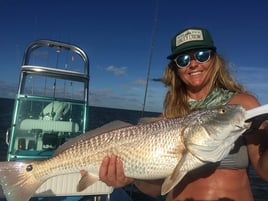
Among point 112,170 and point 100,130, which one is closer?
point 112,170

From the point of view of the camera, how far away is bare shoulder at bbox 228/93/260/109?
12.0 feet

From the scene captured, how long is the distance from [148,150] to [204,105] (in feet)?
3.08

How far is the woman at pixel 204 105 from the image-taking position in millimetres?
3600

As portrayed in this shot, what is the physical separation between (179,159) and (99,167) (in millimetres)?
1039

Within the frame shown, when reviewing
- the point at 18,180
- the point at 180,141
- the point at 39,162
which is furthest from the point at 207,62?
the point at 18,180

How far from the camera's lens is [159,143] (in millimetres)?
3711

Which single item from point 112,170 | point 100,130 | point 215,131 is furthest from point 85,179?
point 215,131

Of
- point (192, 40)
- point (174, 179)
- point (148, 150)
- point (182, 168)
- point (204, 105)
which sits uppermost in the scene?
point (192, 40)

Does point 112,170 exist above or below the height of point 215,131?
below

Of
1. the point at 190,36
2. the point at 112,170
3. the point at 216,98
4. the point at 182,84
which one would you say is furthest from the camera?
the point at 182,84

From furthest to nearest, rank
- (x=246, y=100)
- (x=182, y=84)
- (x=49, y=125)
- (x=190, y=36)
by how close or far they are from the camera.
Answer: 1. (x=49, y=125)
2. (x=182, y=84)
3. (x=190, y=36)
4. (x=246, y=100)

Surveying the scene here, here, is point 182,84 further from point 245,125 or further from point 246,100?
point 245,125

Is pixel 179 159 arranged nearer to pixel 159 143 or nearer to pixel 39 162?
pixel 159 143

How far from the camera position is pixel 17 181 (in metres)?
4.09
